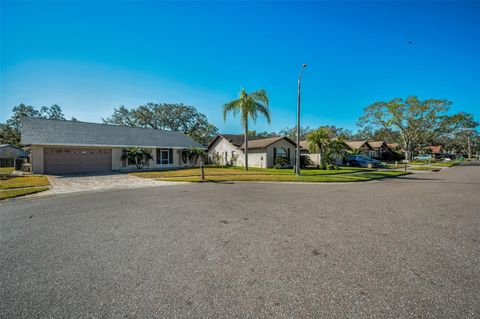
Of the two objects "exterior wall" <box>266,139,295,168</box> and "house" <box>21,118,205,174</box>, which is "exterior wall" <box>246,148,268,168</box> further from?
"house" <box>21,118,205,174</box>

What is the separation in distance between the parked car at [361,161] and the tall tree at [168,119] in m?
30.1

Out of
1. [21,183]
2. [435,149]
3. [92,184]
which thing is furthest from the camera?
[435,149]

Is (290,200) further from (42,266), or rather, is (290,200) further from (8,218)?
(8,218)

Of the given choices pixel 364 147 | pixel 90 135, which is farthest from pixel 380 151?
pixel 90 135

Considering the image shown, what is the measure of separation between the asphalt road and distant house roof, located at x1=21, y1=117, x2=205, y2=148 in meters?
15.9

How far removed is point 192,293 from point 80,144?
21776mm

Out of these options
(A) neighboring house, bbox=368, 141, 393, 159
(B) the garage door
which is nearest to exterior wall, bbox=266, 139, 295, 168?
(B) the garage door

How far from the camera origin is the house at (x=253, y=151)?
2345 centimetres

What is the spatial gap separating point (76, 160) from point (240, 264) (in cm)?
2218

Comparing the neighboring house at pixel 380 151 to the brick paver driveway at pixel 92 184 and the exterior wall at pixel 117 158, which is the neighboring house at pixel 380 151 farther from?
the exterior wall at pixel 117 158

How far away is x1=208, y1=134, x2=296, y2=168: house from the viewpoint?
23453 mm

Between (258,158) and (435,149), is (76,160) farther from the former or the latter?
(435,149)

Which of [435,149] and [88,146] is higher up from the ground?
[435,149]

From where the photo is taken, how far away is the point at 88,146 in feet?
63.5
